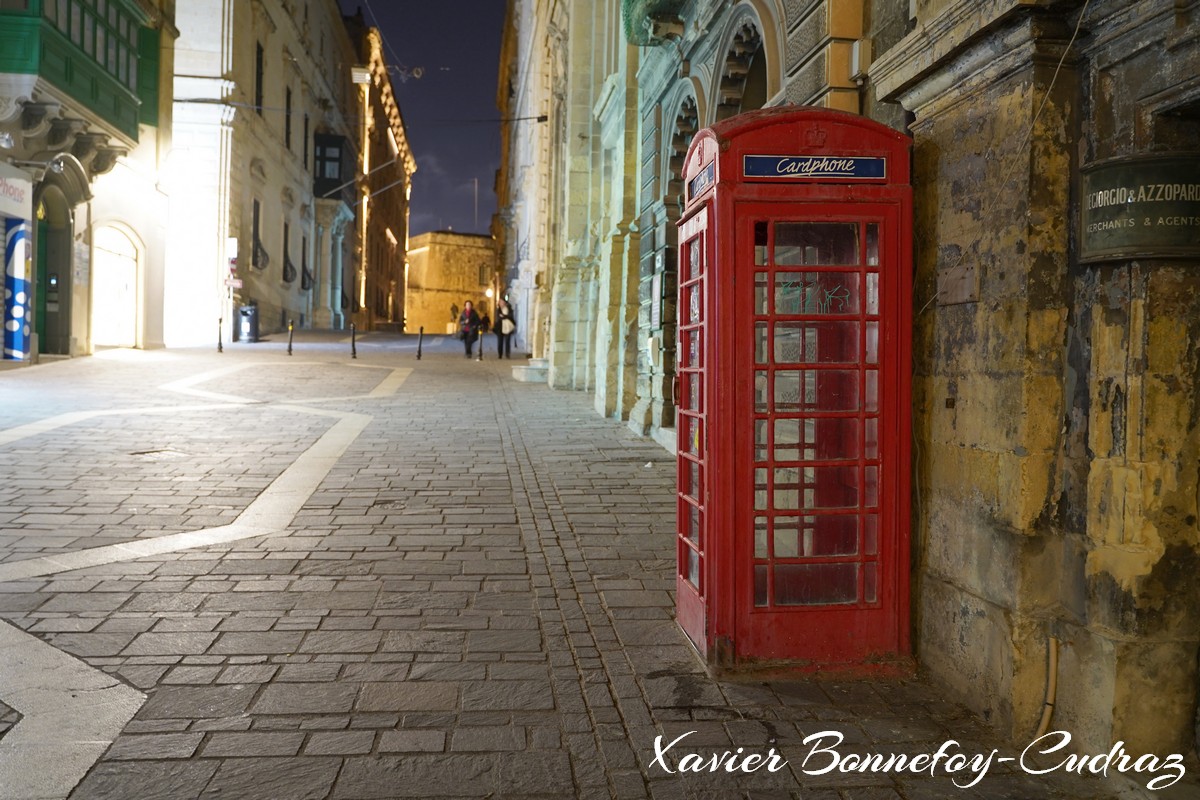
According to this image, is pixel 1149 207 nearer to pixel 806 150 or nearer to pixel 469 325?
pixel 806 150

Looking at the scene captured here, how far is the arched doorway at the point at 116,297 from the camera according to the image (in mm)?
24297

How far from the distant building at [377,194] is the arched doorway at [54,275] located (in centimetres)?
3131

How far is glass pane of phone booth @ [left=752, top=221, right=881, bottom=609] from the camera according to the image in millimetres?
3875

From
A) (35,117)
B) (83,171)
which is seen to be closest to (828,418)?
(35,117)

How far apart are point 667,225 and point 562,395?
628 centimetres

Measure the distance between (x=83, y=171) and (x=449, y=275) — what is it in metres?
57.9

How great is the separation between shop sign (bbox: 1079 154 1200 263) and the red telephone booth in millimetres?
917

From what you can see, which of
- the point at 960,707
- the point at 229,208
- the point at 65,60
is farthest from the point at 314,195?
the point at 960,707

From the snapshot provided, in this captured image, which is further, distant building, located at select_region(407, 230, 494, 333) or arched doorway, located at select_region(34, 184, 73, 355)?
distant building, located at select_region(407, 230, 494, 333)

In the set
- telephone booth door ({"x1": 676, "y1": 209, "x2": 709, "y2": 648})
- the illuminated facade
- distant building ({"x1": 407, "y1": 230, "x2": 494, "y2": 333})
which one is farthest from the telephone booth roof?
distant building ({"x1": 407, "y1": 230, "x2": 494, "y2": 333})

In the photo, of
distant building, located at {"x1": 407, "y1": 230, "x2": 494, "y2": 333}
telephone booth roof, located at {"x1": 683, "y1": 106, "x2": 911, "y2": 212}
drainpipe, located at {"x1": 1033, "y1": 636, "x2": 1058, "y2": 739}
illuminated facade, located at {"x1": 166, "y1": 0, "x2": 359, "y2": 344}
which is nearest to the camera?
drainpipe, located at {"x1": 1033, "y1": 636, "x2": 1058, "y2": 739}

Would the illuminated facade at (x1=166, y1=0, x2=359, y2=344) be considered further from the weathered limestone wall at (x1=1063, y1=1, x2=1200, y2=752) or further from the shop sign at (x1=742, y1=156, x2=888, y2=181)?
the weathered limestone wall at (x1=1063, y1=1, x2=1200, y2=752)

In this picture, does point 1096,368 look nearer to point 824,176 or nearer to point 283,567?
point 824,176

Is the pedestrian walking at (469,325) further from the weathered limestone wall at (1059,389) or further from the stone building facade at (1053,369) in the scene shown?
the weathered limestone wall at (1059,389)
